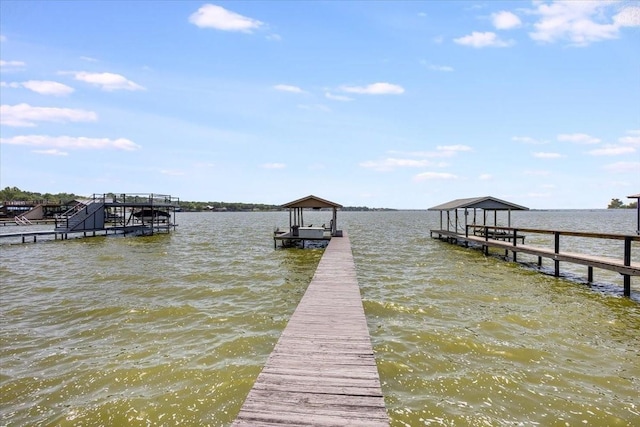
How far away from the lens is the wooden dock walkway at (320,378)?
149 inches

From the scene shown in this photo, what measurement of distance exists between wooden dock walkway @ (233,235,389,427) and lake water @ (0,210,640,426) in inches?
35.5

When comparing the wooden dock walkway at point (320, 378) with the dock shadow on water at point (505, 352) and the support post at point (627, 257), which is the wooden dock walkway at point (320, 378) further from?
the support post at point (627, 257)

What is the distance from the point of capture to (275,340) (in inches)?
309

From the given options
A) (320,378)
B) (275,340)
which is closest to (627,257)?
(275,340)

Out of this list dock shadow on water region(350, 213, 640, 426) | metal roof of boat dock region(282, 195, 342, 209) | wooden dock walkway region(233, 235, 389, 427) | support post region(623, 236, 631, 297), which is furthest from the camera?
metal roof of boat dock region(282, 195, 342, 209)

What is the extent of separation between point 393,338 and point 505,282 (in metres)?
8.18

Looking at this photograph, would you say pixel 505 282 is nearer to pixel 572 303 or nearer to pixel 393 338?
pixel 572 303

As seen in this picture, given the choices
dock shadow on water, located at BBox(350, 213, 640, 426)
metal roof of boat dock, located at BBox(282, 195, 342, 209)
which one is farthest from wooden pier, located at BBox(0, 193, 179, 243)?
dock shadow on water, located at BBox(350, 213, 640, 426)

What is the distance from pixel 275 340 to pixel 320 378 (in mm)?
3413

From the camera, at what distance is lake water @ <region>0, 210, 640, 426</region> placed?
17.3 ft

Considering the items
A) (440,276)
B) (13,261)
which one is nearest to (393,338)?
(440,276)

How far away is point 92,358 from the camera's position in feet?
23.1

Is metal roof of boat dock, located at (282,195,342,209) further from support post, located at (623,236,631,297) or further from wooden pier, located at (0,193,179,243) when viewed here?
wooden pier, located at (0,193,179,243)

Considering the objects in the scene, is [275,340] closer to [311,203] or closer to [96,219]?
[311,203]
